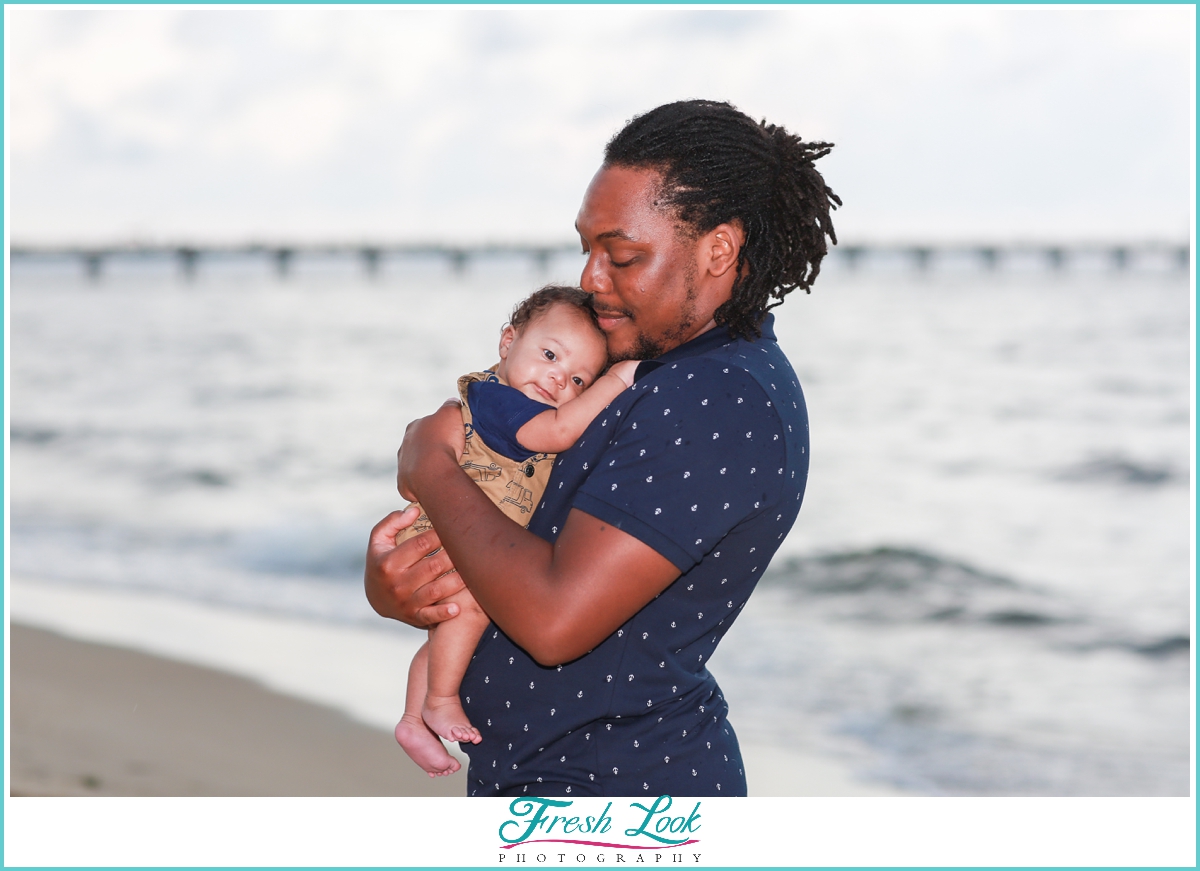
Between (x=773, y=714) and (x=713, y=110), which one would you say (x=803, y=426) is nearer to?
(x=713, y=110)

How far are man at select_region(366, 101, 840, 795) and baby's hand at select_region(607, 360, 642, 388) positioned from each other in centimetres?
2

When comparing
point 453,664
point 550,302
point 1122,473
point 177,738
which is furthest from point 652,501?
point 1122,473

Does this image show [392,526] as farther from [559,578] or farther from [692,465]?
[692,465]

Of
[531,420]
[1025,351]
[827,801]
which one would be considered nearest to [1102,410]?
[1025,351]

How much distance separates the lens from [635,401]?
1.62m

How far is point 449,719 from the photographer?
1910 millimetres

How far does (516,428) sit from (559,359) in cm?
18

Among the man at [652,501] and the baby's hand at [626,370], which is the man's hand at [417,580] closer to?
the man at [652,501]

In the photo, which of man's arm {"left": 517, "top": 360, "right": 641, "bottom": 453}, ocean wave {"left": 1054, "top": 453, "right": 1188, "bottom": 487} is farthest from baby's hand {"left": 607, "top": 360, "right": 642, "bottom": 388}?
ocean wave {"left": 1054, "top": 453, "right": 1188, "bottom": 487}

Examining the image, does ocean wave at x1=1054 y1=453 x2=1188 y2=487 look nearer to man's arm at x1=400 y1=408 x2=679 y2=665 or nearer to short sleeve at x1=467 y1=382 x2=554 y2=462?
short sleeve at x1=467 y1=382 x2=554 y2=462

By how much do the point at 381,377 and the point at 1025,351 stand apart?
1107 cm

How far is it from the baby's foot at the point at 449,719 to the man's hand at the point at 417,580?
0.15 m

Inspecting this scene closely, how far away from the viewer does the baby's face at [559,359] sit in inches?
80.4

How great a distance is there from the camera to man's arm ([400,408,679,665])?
1.49m
